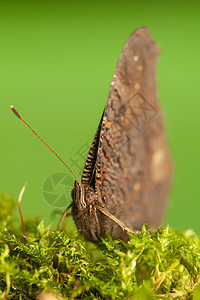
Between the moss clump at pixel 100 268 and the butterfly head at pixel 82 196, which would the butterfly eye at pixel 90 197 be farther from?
the moss clump at pixel 100 268

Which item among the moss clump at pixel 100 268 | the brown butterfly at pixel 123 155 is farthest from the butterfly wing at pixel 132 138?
the moss clump at pixel 100 268

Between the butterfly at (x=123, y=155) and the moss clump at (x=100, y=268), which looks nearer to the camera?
the moss clump at (x=100, y=268)

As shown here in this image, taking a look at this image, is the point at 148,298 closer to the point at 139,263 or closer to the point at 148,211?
the point at 139,263

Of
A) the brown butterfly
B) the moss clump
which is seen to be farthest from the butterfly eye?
the moss clump

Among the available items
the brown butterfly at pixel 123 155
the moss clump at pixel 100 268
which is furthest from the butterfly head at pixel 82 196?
the moss clump at pixel 100 268

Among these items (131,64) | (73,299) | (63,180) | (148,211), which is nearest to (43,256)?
(73,299)

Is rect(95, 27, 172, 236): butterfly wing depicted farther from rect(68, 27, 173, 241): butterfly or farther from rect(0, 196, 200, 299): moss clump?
rect(0, 196, 200, 299): moss clump

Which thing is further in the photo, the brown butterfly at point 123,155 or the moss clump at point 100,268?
the brown butterfly at point 123,155

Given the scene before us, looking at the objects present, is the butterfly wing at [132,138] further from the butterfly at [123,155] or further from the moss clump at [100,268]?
the moss clump at [100,268]

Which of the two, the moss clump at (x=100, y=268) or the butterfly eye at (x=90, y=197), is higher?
the butterfly eye at (x=90, y=197)
